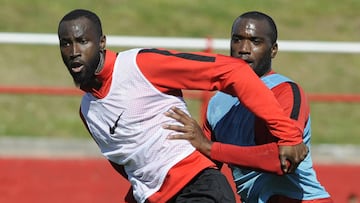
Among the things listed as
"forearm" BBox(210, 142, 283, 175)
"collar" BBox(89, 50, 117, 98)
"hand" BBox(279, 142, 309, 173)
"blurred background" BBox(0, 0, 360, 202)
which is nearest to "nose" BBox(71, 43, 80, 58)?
"collar" BBox(89, 50, 117, 98)

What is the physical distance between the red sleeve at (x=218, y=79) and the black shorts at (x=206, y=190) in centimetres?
41

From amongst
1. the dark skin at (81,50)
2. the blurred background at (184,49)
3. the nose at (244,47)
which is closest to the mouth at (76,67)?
the dark skin at (81,50)

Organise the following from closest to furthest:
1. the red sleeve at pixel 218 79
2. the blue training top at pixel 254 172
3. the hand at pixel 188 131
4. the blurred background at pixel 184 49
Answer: the red sleeve at pixel 218 79
the hand at pixel 188 131
the blue training top at pixel 254 172
the blurred background at pixel 184 49

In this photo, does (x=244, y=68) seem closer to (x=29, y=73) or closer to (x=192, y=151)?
(x=192, y=151)

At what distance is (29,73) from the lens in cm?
1298

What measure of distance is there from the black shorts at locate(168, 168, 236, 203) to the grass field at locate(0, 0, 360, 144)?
6090mm

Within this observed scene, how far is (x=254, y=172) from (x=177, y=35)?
28.9 ft

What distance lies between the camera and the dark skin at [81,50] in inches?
199

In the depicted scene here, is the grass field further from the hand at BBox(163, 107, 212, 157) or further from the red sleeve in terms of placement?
the red sleeve

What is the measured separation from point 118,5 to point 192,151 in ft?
33.1

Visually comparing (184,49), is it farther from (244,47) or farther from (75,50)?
(75,50)

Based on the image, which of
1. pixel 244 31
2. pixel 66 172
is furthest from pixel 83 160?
pixel 244 31

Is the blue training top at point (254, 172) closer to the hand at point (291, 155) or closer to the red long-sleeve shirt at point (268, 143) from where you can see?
the red long-sleeve shirt at point (268, 143)

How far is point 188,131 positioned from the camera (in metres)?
Answer: 5.07
